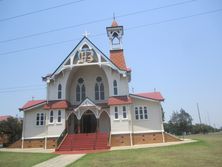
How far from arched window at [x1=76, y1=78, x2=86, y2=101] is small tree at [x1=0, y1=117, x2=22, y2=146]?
36.5ft

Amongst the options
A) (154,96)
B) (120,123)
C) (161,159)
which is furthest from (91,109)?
(161,159)

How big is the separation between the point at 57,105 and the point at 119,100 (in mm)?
7796

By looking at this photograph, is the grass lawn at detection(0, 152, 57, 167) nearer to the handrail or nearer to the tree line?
the handrail

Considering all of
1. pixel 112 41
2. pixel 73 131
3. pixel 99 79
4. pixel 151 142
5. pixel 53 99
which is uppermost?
pixel 112 41

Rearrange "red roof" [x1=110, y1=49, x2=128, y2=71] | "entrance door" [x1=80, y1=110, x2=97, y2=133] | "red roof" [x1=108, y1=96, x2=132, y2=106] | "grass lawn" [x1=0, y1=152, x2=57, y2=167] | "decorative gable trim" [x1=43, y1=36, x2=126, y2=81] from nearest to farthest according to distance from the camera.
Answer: "grass lawn" [x1=0, y1=152, x2=57, y2=167] < "red roof" [x1=108, y1=96, x2=132, y2=106] < "decorative gable trim" [x1=43, y1=36, x2=126, y2=81] < "entrance door" [x1=80, y1=110, x2=97, y2=133] < "red roof" [x1=110, y1=49, x2=128, y2=71]

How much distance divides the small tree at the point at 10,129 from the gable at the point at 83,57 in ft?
34.2

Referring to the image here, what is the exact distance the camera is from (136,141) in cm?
2477

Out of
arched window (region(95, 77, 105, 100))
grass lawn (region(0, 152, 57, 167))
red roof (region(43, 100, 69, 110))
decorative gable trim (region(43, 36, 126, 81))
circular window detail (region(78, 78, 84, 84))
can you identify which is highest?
decorative gable trim (region(43, 36, 126, 81))

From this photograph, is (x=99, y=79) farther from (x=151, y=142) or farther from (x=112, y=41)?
(x=151, y=142)

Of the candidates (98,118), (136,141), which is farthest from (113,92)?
(136,141)

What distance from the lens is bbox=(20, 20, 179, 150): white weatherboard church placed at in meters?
24.6

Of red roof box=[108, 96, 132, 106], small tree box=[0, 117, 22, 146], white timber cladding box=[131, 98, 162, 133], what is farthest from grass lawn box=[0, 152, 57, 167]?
small tree box=[0, 117, 22, 146]

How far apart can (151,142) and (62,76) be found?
1416 cm

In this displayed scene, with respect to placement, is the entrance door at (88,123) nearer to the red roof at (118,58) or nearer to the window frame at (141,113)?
the window frame at (141,113)
